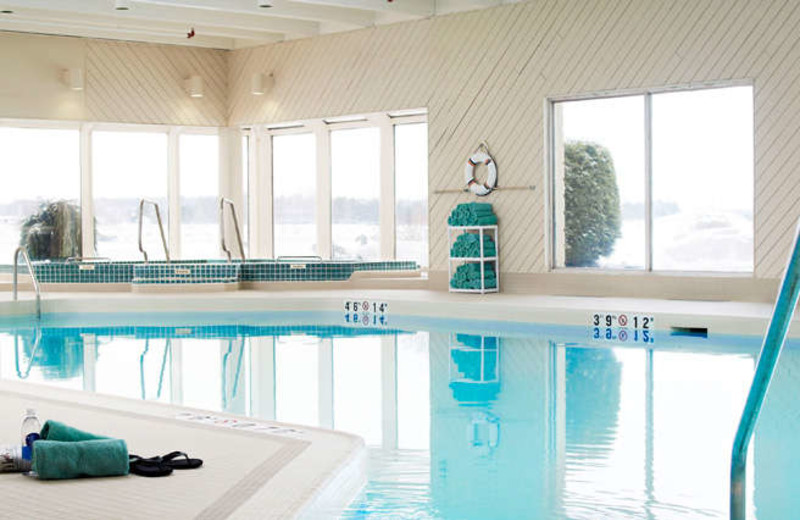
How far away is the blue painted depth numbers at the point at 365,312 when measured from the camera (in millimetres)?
9016

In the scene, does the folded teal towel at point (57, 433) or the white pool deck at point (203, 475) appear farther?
the folded teal towel at point (57, 433)

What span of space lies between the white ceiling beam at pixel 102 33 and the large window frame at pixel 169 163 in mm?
1078

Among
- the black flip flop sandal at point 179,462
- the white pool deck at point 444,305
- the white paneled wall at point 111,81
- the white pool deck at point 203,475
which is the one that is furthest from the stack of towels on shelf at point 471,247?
the black flip flop sandal at point 179,462

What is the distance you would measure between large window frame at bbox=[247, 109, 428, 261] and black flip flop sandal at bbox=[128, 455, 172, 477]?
26.7 feet

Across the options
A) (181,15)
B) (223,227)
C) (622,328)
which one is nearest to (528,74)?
(622,328)

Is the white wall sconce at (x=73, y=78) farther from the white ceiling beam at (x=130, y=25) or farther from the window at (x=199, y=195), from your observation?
the window at (x=199, y=195)

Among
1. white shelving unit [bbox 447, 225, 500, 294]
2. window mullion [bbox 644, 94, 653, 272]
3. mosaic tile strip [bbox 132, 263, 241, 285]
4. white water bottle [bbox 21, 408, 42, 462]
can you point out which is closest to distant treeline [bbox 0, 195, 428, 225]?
white shelving unit [bbox 447, 225, 500, 294]

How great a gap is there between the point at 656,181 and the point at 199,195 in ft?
20.5

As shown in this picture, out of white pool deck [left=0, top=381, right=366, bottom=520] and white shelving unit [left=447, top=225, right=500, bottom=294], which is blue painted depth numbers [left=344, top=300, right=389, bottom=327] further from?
white pool deck [left=0, top=381, right=366, bottom=520]

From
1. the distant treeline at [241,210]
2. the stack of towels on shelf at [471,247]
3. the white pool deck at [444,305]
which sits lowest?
the white pool deck at [444,305]

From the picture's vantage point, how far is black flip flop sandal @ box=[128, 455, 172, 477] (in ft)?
9.93

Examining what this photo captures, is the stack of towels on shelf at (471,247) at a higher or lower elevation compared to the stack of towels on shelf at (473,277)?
higher

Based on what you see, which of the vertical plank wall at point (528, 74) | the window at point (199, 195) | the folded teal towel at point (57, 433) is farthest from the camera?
the window at point (199, 195)

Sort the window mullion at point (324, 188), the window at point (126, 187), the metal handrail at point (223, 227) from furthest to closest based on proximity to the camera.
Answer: the window at point (126, 187) → the window mullion at point (324, 188) → the metal handrail at point (223, 227)
